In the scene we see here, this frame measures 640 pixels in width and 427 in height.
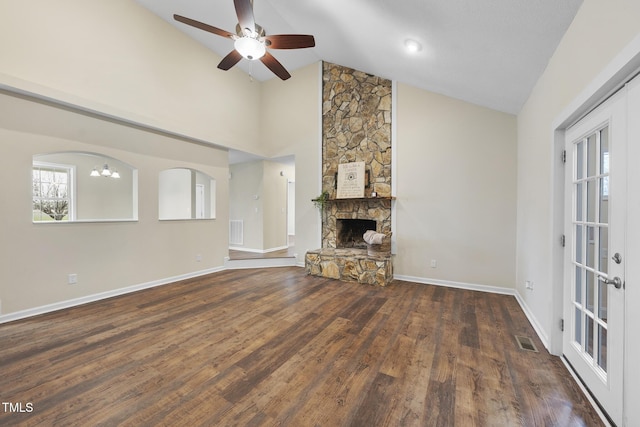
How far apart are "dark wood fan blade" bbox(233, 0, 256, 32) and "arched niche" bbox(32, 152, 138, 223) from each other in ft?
15.0

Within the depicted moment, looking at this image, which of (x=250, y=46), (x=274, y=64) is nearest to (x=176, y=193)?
(x=274, y=64)

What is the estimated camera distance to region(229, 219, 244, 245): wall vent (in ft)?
22.4

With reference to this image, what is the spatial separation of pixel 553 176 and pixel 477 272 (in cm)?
226

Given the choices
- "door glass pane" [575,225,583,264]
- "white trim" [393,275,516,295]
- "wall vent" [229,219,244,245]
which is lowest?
"white trim" [393,275,516,295]

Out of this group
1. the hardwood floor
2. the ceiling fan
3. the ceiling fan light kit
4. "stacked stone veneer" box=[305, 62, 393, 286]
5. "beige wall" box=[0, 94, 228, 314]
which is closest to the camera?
the hardwood floor

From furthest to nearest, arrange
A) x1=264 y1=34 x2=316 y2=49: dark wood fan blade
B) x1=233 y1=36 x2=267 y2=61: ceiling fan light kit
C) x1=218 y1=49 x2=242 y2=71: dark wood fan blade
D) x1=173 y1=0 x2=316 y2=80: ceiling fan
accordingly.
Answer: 1. x1=218 y1=49 x2=242 y2=71: dark wood fan blade
2. x1=264 y1=34 x2=316 y2=49: dark wood fan blade
3. x1=233 y1=36 x2=267 y2=61: ceiling fan light kit
4. x1=173 y1=0 x2=316 y2=80: ceiling fan

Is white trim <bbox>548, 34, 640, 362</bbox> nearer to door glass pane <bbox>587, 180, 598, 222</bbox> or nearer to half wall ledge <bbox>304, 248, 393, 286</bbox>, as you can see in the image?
door glass pane <bbox>587, 180, 598, 222</bbox>

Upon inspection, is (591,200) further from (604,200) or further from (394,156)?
(394,156)

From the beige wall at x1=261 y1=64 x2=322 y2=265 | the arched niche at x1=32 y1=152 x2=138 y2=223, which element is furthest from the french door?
the arched niche at x1=32 y1=152 x2=138 y2=223

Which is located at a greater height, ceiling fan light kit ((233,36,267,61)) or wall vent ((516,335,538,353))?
ceiling fan light kit ((233,36,267,61))

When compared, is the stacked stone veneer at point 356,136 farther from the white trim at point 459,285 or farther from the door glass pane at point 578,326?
the door glass pane at point 578,326

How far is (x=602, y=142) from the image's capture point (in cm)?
166

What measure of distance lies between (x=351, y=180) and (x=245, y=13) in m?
3.15

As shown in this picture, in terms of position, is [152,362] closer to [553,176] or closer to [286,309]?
[286,309]
